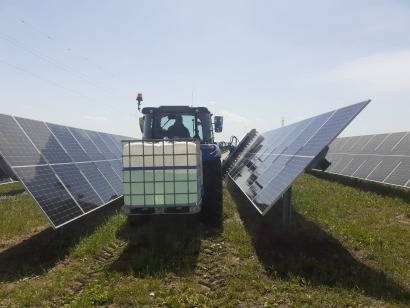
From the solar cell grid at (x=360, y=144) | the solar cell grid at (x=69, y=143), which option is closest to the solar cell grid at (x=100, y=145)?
the solar cell grid at (x=69, y=143)

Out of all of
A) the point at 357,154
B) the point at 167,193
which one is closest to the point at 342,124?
the point at 167,193

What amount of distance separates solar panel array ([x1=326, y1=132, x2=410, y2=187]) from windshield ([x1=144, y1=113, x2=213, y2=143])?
7.70m

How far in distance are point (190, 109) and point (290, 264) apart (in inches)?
211

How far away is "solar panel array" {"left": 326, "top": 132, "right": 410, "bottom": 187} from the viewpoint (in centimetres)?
1333

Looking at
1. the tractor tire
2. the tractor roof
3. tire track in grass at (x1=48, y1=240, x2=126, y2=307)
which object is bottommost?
tire track in grass at (x1=48, y1=240, x2=126, y2=307)

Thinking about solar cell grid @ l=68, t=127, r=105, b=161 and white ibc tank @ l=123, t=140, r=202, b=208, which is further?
solar cell grid @ l=68, t=127, r=105, b=161

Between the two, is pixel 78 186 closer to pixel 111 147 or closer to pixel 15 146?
pixel 15 146

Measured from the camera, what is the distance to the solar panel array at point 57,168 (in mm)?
6906

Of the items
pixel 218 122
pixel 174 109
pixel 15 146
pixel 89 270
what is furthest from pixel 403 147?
pixel 15 146

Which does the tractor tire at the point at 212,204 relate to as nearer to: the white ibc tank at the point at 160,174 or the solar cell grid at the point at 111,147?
the white ibc tank at the point at 160,174

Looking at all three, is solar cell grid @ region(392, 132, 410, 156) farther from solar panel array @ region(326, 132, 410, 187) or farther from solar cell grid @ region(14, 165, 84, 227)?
solar cell grid @ region(14, 165, 84, 227)

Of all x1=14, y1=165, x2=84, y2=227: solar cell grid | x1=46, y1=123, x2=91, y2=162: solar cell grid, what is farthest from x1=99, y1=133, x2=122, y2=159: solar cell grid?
x1=14, y1=165, x2=84, y2=227: solar cell grid

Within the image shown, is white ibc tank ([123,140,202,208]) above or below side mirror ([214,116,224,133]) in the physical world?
below

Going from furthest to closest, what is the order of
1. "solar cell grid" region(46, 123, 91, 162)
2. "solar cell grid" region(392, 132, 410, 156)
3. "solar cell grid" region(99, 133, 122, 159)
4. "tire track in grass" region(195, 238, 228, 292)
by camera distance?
"solar cell grid" region(99, 133, 122, 159)
"solar cell grid" region(392, 132, 410, 156)
"solar cell grid" region(46, 123, 91, 162)
"tire track in grass" region(195, 238, 228, 292)
